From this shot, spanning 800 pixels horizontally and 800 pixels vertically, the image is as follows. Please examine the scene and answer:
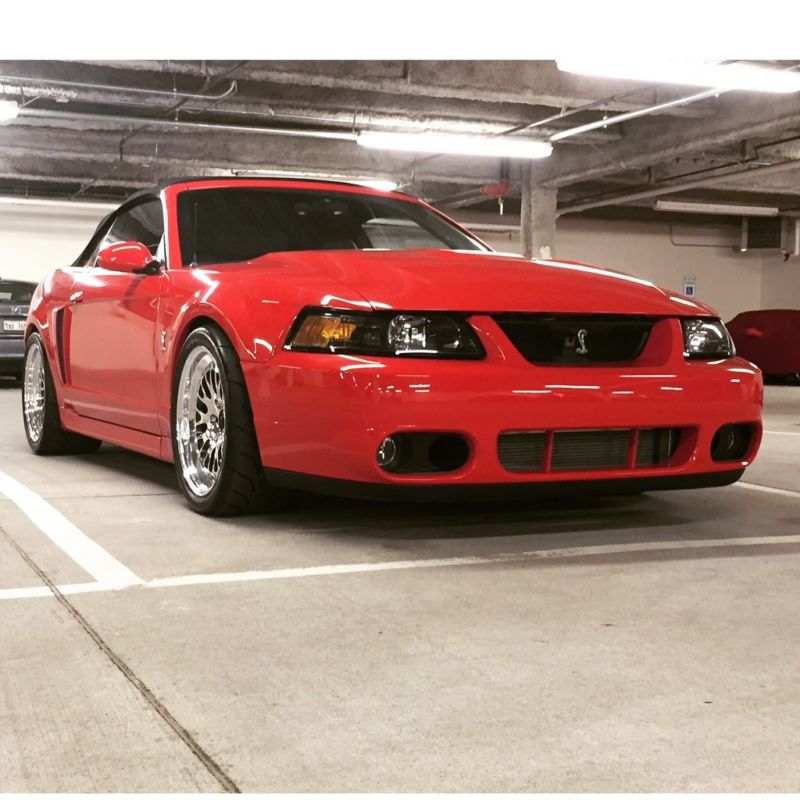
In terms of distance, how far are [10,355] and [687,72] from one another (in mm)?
7849

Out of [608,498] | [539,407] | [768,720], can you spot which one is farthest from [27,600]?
[608,498]

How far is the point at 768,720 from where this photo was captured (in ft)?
6.34

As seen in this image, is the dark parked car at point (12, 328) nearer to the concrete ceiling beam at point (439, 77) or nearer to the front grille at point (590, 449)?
the concrete ceiling beam at point (439, 77)

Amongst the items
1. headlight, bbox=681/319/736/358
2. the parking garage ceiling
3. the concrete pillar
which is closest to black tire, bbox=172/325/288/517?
headlight, bbox=681/319/736/358

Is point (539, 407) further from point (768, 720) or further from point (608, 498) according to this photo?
point (768, 720)

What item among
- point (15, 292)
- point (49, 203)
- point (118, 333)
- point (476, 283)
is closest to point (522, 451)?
point (476, 283)

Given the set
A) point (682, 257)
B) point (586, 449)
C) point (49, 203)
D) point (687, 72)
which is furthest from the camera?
point (682, 257)

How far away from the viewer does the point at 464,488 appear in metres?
3.37

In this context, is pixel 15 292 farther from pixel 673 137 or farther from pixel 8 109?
pixel 673 137

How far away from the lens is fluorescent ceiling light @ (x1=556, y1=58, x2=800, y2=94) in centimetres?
1035

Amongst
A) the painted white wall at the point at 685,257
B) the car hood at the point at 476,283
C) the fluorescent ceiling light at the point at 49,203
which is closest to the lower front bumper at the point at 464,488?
the car hood at the point at 476,283

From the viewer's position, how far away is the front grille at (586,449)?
3404mm

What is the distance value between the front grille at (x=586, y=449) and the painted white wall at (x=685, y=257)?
22635mm
